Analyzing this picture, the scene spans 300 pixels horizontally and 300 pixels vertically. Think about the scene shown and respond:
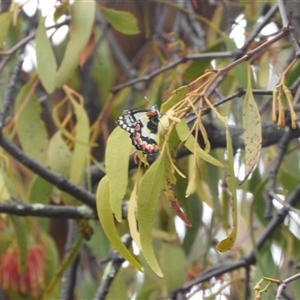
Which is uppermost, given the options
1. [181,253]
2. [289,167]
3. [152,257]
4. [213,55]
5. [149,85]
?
[149,85]

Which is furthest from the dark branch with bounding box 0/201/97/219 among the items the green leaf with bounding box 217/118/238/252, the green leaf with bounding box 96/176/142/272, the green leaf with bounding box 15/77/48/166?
the green leaf with bounding box 217/118/238/252

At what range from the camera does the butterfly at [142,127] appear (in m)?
0.57

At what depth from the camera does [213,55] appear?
1080 millimetres

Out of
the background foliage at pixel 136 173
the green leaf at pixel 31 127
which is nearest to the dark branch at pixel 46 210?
the background foliage at pixel 136 173

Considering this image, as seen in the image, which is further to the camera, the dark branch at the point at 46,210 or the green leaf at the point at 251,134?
the dark branch at the point at 46,210

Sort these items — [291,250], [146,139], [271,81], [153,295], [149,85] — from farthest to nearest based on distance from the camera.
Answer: [149,85]
[153,295]
[271,81]
[291,250]
[146,139]

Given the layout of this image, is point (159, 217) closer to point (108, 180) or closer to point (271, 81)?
point (271, 81)

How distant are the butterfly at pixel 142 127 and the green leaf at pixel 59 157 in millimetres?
491

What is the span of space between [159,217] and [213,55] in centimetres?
32

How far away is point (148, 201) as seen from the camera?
0.59 metres

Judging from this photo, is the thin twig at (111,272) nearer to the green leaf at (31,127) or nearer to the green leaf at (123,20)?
the green leaf at (31,127)

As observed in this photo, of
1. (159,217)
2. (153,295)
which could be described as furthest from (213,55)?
(153,295)

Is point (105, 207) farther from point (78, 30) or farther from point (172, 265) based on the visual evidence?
point (172, 265)

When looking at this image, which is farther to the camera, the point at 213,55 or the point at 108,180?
the point at 213,55
